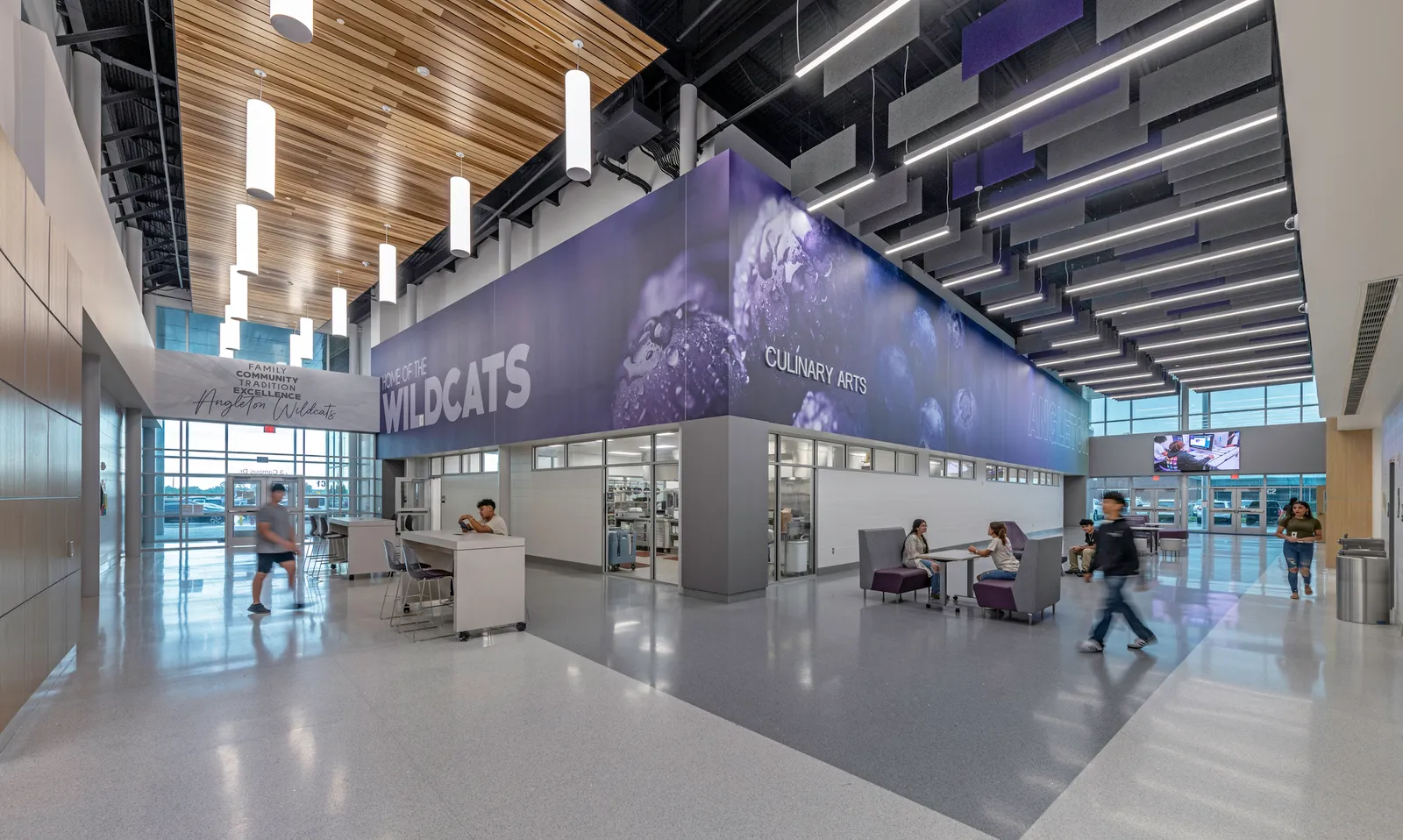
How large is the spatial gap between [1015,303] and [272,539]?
521 inches

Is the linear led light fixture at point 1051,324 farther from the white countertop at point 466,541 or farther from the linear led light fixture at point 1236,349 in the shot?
the white countertop at point 466,541

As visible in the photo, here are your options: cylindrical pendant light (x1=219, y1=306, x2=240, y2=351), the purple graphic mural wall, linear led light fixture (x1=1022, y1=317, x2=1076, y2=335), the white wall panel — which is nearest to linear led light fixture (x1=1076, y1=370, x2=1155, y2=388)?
linear led light fixture (x1=1022, y1=317, x2=1076, y2=335)

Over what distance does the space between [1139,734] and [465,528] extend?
22.2ft

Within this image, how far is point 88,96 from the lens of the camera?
8297 millimetres

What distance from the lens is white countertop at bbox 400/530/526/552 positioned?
622cm

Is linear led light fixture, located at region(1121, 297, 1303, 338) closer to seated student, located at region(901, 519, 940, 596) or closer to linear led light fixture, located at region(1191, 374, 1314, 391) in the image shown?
linear led light fixture, located at region(1191, 374, 1314, 391)

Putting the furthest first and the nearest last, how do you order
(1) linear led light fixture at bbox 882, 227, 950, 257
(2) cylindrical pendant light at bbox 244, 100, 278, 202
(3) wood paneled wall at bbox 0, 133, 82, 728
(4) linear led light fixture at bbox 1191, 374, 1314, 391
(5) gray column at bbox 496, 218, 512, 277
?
(4) linear led light fixture at bbox 1191, 374, 1314, 391
(5) gray column at bbox 496, 218, 512, 277
(1) linear led light fixture at bbox 882, 227, 950, 257
(2) cylindrical pendant light at bbox 244, 100, 278, 202
(3) wood paneled wall at bbox 0, 133, 82, 728

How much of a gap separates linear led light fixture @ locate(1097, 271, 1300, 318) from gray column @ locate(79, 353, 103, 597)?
16710 millimetres

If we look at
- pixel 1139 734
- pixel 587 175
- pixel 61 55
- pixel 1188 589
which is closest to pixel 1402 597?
pixel 1188 589

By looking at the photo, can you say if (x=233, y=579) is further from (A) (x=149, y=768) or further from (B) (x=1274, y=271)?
(B) (x=1274, y=271)

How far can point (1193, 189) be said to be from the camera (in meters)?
8.02

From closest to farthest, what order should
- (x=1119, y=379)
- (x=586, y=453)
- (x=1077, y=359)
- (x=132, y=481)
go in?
(x=586, y=453) → (x=132, y=481) → (x=1077, y=359) → (x=1119, y=379)

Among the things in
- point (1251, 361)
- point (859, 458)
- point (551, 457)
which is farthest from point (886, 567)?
point (1251, 361)

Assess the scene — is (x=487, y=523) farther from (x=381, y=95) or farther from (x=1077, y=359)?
(x=1077, y=359)
